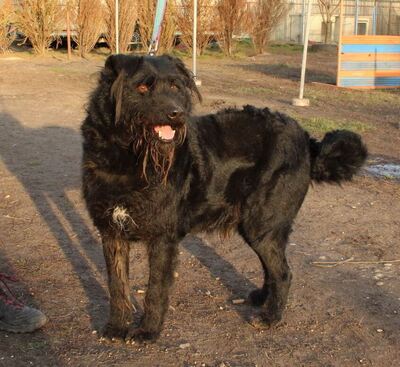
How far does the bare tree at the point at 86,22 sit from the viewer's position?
22828 mm

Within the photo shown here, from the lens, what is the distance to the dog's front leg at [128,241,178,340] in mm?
3939

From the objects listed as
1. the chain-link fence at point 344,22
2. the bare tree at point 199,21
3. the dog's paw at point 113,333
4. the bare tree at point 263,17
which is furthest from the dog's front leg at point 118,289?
the chain-link fence at point 344,22

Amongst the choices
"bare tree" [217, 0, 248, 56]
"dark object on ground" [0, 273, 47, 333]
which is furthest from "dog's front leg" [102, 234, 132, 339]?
"bare tree" [217, 0, 248, 56]

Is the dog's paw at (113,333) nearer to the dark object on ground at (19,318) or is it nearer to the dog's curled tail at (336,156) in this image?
the dark object on ground at (19,318)

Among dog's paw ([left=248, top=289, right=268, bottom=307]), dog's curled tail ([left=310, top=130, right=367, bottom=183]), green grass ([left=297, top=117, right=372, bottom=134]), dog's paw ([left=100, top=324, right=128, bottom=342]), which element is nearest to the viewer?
dog's paw ([left=100, top=324, right=128, bottom=342])

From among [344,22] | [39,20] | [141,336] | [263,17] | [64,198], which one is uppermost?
[344,22]

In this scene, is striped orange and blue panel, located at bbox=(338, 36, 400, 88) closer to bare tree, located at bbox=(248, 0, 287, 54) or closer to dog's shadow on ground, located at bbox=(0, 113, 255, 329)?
dog's shadow on ground, located at bbox=(0, 113, 255, 329)

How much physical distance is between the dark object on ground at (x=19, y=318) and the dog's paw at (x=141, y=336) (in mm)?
612

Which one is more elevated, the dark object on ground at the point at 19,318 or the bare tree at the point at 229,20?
the bare tree at the point at 229,20

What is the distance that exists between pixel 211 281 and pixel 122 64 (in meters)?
2.13

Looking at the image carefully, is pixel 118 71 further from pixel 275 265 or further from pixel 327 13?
pixel 327 13

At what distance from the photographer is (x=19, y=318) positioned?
409 centimetres

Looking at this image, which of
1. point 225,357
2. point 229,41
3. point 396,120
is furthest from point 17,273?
point 229,41

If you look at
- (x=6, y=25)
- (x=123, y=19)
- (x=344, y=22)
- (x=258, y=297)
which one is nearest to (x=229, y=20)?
(x=123, y=19)
